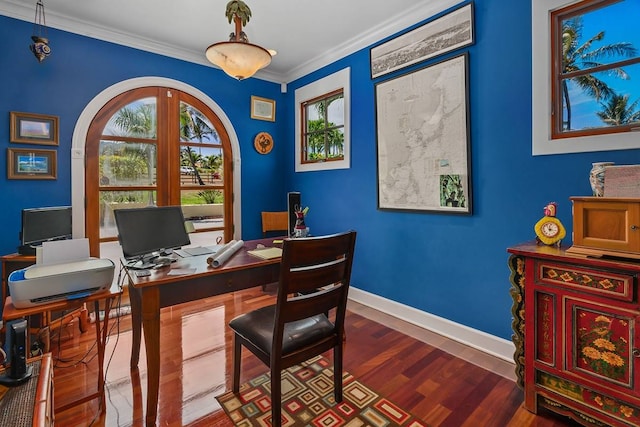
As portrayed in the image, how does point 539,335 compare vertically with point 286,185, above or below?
below

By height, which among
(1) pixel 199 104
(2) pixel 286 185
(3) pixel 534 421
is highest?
(1) pixel 199 104

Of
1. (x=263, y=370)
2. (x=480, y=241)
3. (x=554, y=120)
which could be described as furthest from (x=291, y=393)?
(x=554, y=120)

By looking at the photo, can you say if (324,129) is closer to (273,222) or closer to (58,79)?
(273,222)

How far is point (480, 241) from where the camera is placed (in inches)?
94.5

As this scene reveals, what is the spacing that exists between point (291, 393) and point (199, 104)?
324 centimetres

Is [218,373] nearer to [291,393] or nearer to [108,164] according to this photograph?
[291,393]

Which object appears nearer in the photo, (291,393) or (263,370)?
(291,393)

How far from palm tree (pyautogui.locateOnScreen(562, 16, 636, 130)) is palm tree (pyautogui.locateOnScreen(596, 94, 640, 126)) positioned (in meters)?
0.05

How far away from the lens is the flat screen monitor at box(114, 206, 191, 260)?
1.80 metres

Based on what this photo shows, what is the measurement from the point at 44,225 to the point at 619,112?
4.03 meters

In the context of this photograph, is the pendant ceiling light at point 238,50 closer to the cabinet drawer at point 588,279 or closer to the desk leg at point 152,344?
the desk leg at point 152,344

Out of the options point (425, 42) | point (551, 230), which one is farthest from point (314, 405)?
point (425, 42)

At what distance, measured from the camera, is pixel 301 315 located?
1513mm

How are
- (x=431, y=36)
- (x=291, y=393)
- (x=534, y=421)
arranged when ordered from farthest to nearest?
(x=431, y=36) < (x=291, y=393) < (x=534, y=421)
